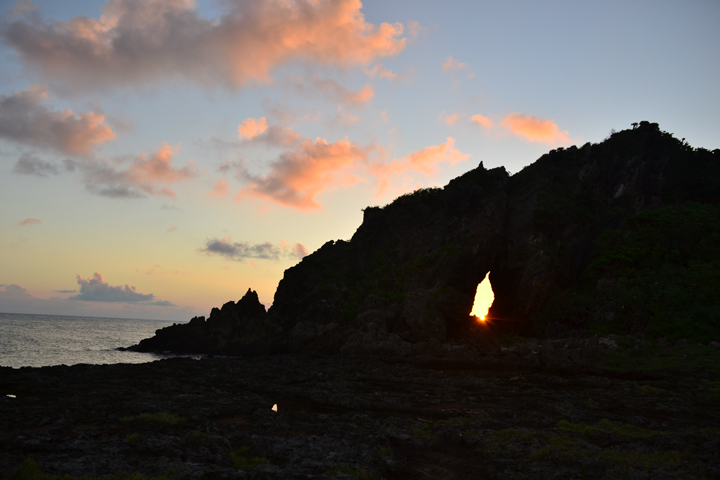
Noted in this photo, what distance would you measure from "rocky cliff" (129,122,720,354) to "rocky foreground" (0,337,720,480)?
2473 cm

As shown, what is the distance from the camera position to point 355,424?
779 inches

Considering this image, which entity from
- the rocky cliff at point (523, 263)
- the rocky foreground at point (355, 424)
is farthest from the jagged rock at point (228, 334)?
the rocky foreground at point (355, 424)

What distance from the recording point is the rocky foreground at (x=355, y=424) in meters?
12.9

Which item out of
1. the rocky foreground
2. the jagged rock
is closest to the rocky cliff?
the jagged rock

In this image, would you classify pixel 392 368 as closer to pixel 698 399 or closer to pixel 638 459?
pixel 698 399

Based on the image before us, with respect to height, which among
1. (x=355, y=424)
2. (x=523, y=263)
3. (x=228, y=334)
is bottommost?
(x=228, y=334)

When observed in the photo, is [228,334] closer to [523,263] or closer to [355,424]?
[523,263]

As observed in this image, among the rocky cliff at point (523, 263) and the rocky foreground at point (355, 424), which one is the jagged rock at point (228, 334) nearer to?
the rocky cliff at point (523, 263)

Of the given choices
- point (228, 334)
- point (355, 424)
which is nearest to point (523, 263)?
point (228, 334)

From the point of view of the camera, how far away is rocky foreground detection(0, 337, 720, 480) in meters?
12.9

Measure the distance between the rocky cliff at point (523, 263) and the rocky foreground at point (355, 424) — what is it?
24730 millimetres

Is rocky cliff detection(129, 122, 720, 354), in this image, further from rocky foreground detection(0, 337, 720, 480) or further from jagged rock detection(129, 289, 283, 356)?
rocky foreground detection(0, 337, 720, 480)

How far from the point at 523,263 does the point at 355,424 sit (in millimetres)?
66965

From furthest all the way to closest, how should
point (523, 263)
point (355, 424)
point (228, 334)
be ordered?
point (523, 263) < point (228, 334) < point (355, 424)
